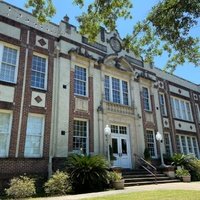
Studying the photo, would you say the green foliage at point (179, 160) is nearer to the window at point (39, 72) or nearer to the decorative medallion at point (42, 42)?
the window at point (39, 72)

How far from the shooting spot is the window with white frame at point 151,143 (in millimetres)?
20016

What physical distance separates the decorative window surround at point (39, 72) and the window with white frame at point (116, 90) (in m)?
5.18

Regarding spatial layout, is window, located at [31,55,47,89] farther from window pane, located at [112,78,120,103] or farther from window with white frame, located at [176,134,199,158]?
window with white frame, located at [176,134,199,158]

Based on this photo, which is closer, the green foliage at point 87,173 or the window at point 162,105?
the green foliage at point 87,173

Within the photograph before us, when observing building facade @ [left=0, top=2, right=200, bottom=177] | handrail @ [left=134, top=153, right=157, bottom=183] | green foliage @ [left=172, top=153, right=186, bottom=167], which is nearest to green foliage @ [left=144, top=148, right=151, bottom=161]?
handrail @ [left=134, top=153, right=157, bottom=183]

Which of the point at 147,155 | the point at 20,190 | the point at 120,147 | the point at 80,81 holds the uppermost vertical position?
the point at 80,81

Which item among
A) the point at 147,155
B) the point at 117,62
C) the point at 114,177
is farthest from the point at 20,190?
the point at 117,62

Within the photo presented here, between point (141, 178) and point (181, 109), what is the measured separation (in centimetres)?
1290

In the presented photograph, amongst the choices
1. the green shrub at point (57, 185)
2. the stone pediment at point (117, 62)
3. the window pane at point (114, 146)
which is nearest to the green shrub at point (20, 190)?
the green shrub at point (57, 185)

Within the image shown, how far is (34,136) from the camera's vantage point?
1391cm

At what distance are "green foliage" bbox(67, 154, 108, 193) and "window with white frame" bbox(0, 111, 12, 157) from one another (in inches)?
137

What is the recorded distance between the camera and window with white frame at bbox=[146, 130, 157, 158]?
788 inches

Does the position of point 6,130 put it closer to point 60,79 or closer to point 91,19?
point 60,79

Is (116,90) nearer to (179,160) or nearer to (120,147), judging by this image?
(120,147)
